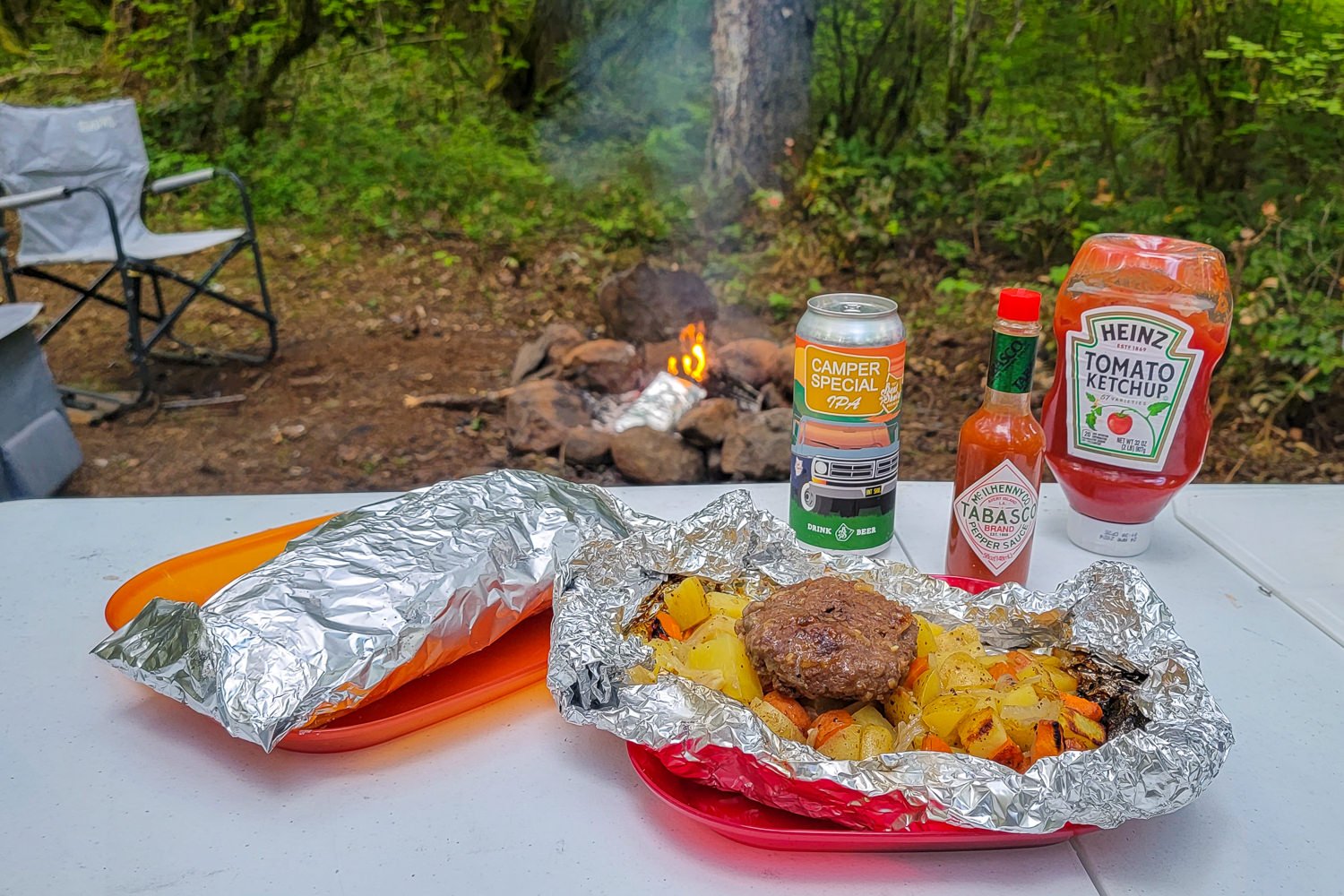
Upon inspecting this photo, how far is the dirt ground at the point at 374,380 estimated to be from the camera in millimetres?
3547

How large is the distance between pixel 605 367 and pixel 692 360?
32 centimetres

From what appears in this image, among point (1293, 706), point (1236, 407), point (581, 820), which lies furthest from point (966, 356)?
point (581, 820)

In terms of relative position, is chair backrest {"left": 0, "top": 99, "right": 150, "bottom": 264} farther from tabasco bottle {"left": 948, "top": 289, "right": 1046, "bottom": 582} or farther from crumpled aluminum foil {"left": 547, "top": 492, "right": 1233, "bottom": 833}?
tabasco bottle {"left": 948, "top": 289, "right": 1046, "bottom": 582}

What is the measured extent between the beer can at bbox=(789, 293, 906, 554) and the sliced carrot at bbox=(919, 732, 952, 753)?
1.37ft

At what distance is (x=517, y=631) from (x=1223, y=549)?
104 cm

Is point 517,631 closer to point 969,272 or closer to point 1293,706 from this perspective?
point 1293,706

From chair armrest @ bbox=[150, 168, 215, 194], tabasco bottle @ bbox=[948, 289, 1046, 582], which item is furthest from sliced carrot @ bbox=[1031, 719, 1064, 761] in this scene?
chair armrest @ bbox=[150, 168, 215, 194]

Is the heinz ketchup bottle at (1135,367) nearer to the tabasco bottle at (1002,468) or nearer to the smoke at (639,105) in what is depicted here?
the tabasco bottle at (1002,468)

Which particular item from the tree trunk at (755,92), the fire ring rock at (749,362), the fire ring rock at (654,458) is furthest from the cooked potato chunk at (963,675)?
the tree trunk at (755,92)

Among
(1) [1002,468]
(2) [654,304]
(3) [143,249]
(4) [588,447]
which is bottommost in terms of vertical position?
(4) [588,447]

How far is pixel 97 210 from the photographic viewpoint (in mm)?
4152

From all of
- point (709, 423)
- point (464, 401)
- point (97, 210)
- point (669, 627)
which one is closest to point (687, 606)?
point (669, 627)

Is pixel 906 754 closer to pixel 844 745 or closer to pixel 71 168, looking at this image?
pixel 844 745

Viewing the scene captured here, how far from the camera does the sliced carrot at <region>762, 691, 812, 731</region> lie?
0.97 meters
